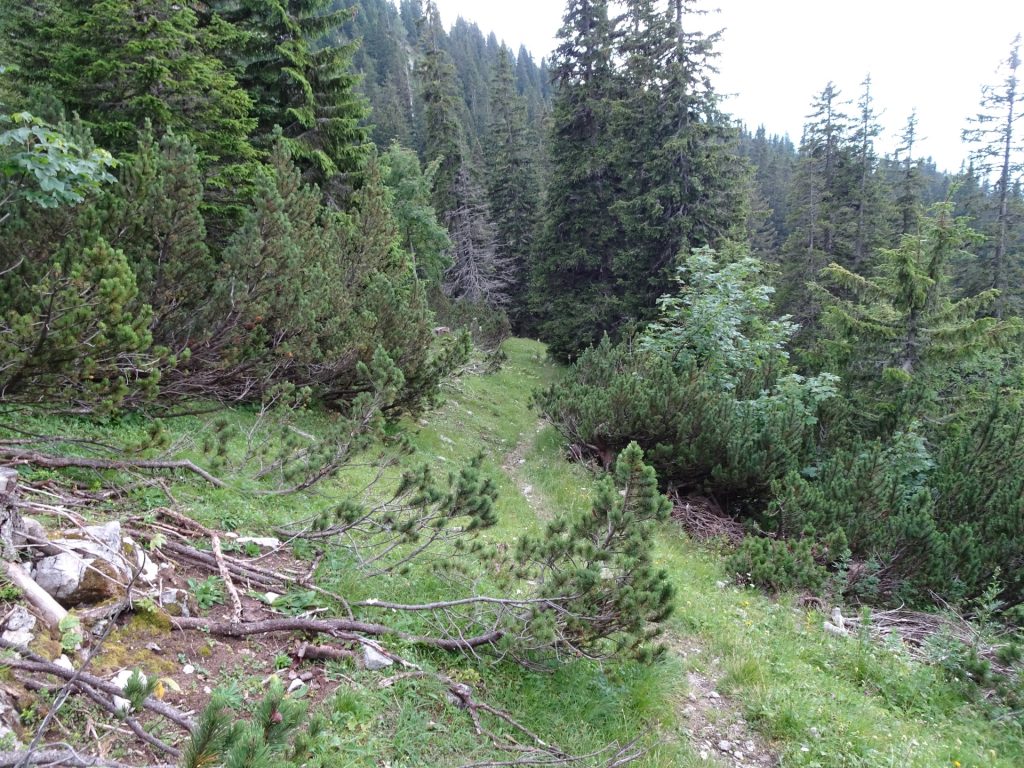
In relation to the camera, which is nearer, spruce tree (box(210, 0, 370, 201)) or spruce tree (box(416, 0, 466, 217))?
spruce tree (box(210, 0, 370, 201))

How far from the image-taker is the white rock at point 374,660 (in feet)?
11.5

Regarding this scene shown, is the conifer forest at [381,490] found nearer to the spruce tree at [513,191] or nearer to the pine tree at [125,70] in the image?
the pine tree at [125,70]

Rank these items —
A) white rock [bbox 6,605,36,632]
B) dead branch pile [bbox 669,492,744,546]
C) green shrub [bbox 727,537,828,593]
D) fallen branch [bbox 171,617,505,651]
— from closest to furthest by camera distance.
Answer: white rock [bbox 6,605,36,632] → fallen branch [bbox 171,617,505,651] → green shrub [bbox 727,537,828,593] → dead branch pile [bbox 669,492,744,546]

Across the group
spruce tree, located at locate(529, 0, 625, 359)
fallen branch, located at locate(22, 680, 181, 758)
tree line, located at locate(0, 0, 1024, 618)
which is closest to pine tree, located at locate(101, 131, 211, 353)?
tree line, located at locate(0, 0, 1024, 618)

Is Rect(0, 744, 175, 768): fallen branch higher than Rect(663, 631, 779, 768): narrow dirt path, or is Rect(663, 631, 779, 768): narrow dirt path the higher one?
Rect(0, 744, 175, 768): fallen branch

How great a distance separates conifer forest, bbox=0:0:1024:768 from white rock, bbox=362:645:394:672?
0.10m

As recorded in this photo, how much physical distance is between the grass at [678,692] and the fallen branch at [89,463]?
0.36 ft

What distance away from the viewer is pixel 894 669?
503 cm

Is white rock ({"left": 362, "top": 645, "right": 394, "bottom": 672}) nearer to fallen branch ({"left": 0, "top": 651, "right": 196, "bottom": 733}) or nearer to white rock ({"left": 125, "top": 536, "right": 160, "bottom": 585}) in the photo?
fallen branch ({"left": 0, "top": 651, "right": 196, "bottom": 733})

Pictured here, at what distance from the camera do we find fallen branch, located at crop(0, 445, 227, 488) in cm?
429

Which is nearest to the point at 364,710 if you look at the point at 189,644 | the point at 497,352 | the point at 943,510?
the point at 189,644

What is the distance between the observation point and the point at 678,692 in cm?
431

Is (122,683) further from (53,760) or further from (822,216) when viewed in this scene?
(822,216)

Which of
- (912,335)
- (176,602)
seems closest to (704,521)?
(912,335)
